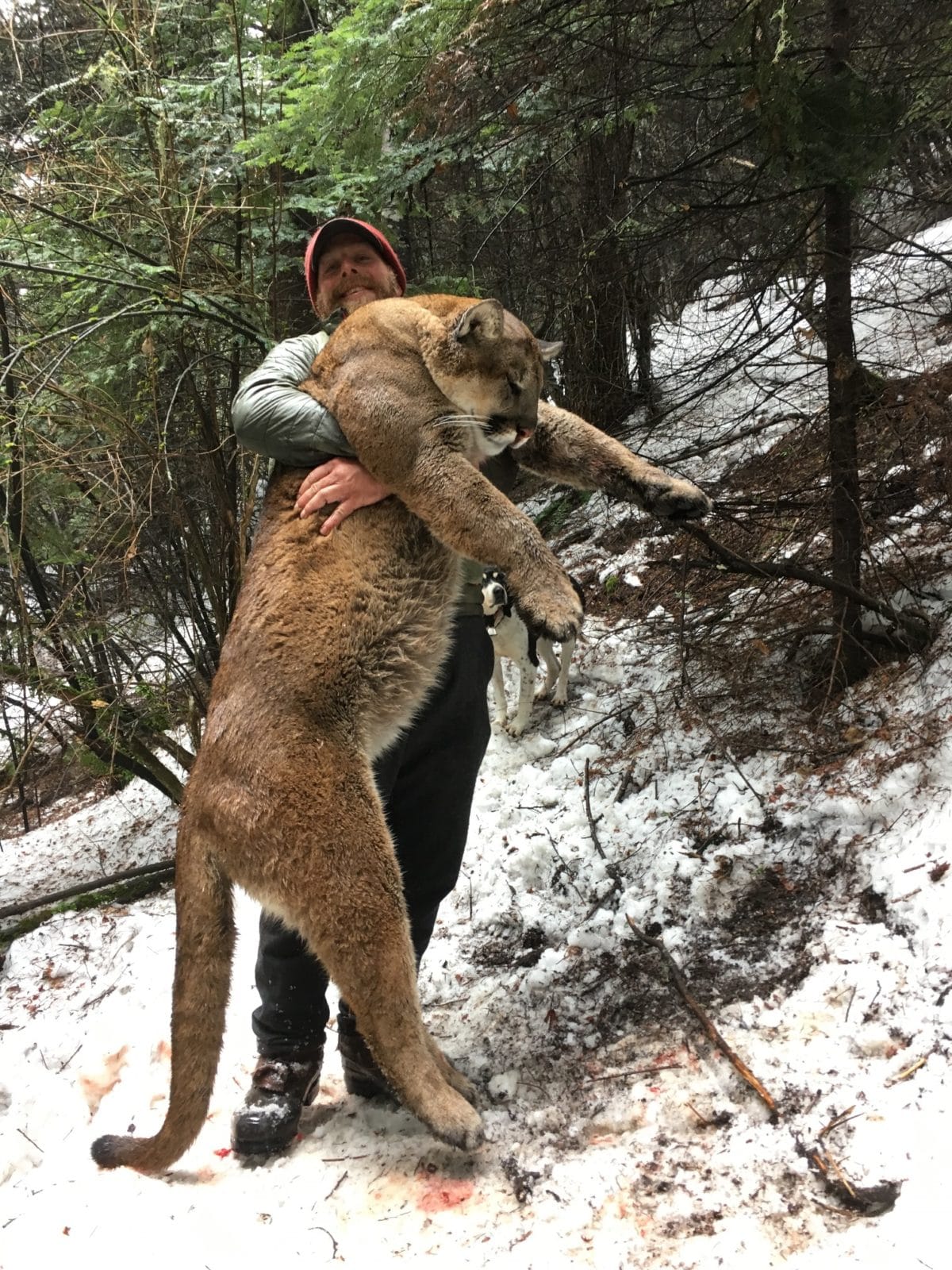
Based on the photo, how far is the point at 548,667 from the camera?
6668 millimetres

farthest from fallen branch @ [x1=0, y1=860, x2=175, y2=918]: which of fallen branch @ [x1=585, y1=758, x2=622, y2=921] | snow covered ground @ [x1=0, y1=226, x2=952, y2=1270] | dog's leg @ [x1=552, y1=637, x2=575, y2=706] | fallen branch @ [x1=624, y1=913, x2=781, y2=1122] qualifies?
fallen branch @ [x1=624, y1=913, x2=781, y2=1122]

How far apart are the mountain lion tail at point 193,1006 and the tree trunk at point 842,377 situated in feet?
10.5

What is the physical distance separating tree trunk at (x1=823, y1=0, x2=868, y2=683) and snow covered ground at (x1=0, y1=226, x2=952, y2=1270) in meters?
0.42

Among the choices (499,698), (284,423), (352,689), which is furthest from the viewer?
(499,698)

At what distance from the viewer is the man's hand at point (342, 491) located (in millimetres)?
2854

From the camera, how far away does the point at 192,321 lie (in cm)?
498

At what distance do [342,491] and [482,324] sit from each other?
0.87m

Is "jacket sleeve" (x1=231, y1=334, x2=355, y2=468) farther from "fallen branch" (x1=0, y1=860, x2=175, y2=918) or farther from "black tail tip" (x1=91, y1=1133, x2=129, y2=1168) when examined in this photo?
"fallen branch" (x1=0, y1=860, x2=175, y2=918)

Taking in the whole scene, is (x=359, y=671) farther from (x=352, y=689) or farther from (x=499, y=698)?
(x=499, y=698)

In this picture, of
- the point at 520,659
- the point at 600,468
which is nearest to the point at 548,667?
the point at 520,659

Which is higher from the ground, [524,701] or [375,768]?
[375,768]

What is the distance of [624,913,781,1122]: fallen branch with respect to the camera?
7.83 ft

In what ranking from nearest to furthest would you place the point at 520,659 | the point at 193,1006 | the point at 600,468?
1. the point at 193,1006
2. the point at 600,468
3. the point at 520,659

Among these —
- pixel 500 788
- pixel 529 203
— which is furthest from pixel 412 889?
pixel 529 203
